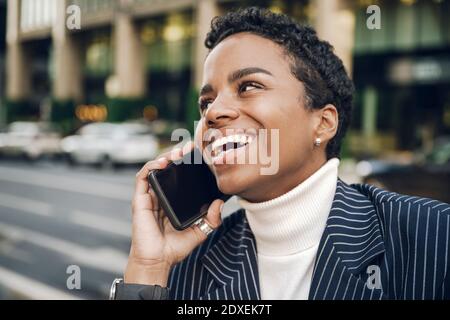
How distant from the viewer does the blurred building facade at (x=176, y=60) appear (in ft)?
72.0

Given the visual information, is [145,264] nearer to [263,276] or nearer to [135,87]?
[263,276]

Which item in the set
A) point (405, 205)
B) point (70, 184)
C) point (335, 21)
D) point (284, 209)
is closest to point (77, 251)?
point (284, 209)

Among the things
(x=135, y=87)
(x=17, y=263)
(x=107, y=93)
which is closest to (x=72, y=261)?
(x=17, y=263)

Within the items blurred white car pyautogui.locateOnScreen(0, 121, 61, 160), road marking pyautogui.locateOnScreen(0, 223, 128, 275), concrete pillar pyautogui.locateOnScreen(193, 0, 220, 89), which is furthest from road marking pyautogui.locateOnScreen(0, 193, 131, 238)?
concrete pillar pyautogui.locateOnScreen(193, 0, 220, 89)

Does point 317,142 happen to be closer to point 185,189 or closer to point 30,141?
point 185,189

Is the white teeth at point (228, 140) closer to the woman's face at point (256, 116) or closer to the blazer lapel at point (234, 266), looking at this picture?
the woman's face at point (256, 116)

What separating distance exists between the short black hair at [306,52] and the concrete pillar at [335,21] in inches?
749

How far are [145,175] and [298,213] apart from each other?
55cm

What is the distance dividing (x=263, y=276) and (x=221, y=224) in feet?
1.02

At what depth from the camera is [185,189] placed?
7.05 feet

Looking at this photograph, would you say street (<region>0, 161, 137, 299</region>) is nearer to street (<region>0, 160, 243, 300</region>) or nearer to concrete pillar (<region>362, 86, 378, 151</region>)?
street (<region>0, 160, 243, 300</region>)

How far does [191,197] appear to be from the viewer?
214cm

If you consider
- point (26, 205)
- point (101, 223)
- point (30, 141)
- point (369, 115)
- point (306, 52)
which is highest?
point (369, 115)

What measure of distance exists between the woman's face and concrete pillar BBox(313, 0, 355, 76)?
19.2 metres
